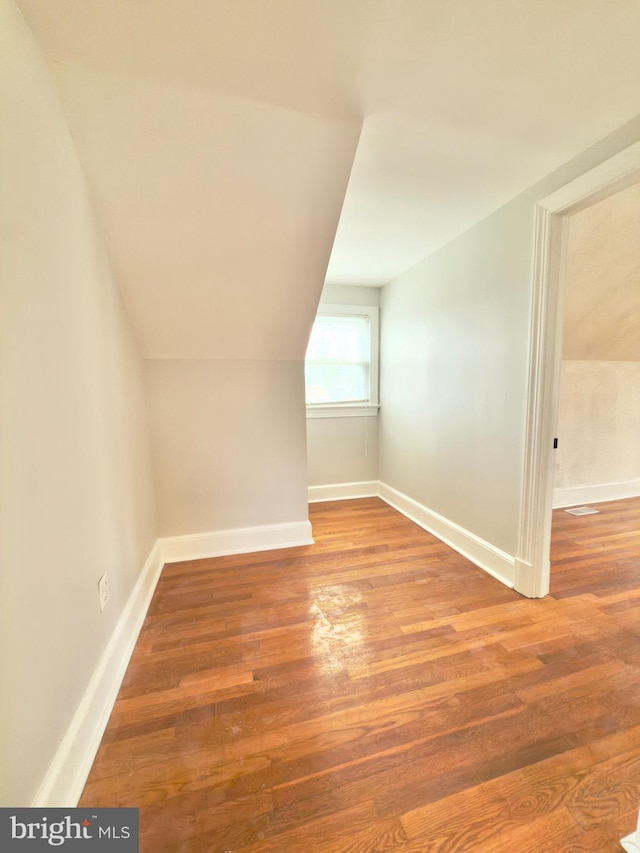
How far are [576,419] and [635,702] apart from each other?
2.67 metres

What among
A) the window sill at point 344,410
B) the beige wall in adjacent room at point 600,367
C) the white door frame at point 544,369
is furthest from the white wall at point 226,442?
the beige wall in adjacent room at point 600,367

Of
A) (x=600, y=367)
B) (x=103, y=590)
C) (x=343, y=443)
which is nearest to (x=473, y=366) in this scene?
(x=343, y=443)

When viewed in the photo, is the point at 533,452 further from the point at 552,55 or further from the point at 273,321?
the point at 273,321

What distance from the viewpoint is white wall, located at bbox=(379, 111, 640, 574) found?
1.84 m

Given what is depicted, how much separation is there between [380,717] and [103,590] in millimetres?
1136

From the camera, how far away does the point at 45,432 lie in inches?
36.0

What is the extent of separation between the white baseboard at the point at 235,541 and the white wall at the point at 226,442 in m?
0.05

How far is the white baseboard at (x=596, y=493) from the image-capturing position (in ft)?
10.8

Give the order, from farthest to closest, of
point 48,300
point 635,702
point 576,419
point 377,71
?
point 576,419, point 635,702, point 377,71, point 48,300

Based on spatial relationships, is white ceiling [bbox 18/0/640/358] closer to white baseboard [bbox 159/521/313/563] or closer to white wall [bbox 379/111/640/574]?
white wall [bbox 379/111/640/574]

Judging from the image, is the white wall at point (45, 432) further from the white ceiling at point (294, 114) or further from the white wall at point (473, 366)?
the white wall at point (473, 366)

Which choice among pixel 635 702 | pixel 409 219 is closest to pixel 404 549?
pixel 635 702

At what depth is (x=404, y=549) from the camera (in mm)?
2432

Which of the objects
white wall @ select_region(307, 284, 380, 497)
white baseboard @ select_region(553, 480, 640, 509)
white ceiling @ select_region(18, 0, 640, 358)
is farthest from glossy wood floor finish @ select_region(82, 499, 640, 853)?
white ceiling @ select_region(18, 0, 640, 358)
